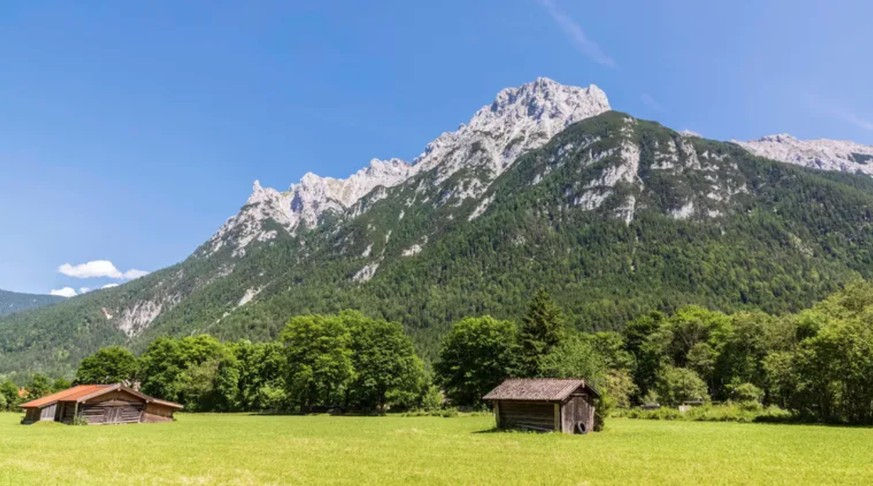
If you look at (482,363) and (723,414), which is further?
(482,363)

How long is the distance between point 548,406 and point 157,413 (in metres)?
52.0

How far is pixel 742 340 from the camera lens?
251 ft

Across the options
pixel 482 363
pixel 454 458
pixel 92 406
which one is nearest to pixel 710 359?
pixel 482 363

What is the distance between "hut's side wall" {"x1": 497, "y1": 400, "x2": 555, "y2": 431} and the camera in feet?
144

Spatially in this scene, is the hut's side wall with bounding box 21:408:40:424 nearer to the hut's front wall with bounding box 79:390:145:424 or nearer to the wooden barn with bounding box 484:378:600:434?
the hut's front wall with bounding box 79:390:145:424

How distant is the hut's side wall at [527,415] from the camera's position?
144ft

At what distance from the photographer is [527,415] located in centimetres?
4581

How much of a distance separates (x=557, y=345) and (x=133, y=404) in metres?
57.7

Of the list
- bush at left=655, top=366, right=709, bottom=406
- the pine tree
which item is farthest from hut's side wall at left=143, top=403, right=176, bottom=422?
bush at left=655, top=366, right=709, bottom=406

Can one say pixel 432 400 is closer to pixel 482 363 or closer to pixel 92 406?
pixel 482 363

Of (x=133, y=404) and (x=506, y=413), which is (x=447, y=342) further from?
(x=133, y=404)

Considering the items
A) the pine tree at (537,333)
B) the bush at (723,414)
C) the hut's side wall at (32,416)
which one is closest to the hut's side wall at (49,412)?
the hut's side wall at (32,416)

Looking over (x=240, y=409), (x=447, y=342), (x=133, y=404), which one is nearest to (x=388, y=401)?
(x=447, y=342)

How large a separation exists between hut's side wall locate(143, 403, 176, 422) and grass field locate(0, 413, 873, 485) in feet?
78.1
